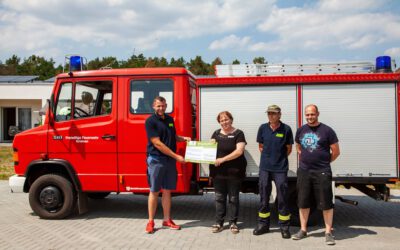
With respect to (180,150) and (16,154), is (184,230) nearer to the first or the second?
(180,150)

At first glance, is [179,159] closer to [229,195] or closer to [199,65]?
[229,195]

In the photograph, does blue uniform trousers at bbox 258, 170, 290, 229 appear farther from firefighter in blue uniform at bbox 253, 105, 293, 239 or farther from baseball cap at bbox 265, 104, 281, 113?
baseball cap at bbox 265, 104, 281, 113

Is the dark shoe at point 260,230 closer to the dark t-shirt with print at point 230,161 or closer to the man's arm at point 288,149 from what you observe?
the dark t-shirt with print at point 230,161

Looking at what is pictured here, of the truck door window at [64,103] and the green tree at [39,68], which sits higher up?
the green tree at [39,68]

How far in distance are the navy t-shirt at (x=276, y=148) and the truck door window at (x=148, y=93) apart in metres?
1.59

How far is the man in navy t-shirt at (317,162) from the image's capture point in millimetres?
5195

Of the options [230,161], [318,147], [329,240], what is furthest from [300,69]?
[329,240]

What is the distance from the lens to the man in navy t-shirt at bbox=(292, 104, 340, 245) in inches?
205

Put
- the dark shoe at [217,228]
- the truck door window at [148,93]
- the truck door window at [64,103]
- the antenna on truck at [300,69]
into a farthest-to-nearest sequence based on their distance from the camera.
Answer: the truck door window at [64,103]
the truck door window at [148,93]
the antenna on truck at [300,69]
the dark shoe at [217,228]

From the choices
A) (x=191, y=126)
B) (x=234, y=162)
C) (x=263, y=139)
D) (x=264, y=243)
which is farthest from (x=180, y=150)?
(x=264, y=243)

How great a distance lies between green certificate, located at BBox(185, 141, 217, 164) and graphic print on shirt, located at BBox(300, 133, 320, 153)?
126 centimetres

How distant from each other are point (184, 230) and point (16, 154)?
10.0 feet

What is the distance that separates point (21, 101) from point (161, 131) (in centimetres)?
2507

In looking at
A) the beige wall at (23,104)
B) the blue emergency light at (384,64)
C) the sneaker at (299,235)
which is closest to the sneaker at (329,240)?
the sneaker at (299,235)
